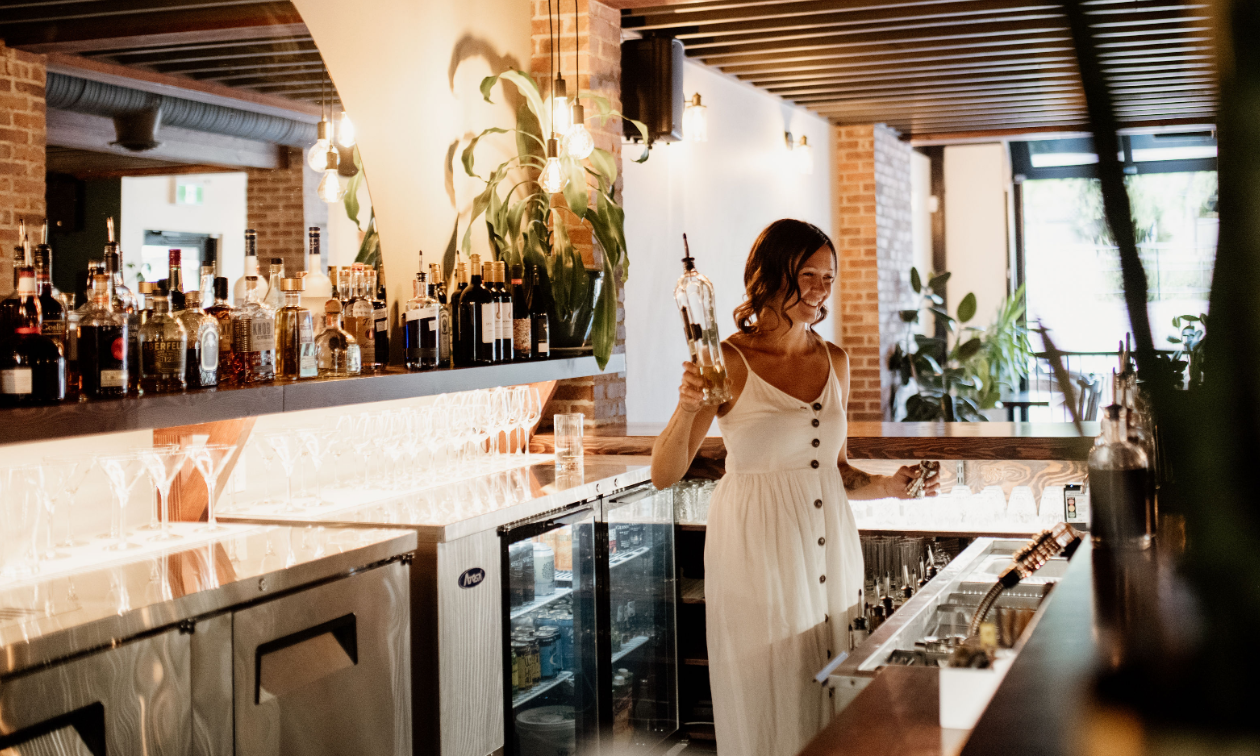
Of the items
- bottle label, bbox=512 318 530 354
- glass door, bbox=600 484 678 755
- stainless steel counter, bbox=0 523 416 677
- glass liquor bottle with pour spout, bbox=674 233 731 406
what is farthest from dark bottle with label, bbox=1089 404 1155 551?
bottle label, bbox=512 318 530 354

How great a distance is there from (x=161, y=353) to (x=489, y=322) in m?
1.38

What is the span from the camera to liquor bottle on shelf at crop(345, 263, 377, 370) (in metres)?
3.42

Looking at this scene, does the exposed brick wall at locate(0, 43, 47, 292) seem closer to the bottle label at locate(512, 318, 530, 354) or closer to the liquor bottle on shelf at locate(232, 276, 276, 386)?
the liquor bottle on shelf at locate(232, 276, 276, 386)

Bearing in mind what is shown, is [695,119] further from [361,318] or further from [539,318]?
[361,318]

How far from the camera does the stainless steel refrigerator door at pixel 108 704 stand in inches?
69.3

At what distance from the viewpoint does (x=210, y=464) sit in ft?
8.83

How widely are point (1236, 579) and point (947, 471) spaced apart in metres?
3.60

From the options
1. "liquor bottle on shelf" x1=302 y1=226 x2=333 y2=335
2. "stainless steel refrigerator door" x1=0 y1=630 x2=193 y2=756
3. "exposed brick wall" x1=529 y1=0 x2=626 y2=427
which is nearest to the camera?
"stainless steel refrigerator door" x1=0 y1=630 x2=193 y2=756

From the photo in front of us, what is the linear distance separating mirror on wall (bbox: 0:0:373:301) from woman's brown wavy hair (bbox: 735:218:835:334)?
136cm

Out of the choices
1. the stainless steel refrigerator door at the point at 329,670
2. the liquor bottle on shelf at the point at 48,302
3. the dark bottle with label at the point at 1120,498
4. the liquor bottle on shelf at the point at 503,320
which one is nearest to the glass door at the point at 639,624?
the liquor bottle on shelf at the point at 503,320

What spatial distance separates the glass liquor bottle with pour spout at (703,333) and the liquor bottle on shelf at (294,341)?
3.39ft

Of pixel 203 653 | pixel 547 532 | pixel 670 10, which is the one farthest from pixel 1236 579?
pixel 670 10

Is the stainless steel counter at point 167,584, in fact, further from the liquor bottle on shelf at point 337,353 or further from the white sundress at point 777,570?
the white sundress at point 777,570

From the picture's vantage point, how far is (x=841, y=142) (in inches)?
338
